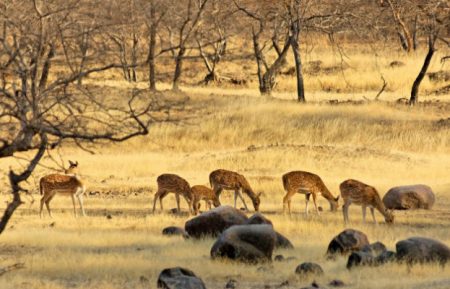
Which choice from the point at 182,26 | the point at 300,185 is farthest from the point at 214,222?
the point at 182,26

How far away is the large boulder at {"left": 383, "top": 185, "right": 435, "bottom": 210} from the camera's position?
28.0m

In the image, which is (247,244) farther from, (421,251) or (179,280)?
(179,280)

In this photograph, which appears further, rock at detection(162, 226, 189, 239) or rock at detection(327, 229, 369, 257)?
rock at detection(162, 226, 189, 239)

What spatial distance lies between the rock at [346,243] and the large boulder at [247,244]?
4.13 feet

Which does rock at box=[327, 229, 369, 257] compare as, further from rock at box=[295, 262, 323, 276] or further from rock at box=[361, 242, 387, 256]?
rock at box=[295, 262, 323, 276]

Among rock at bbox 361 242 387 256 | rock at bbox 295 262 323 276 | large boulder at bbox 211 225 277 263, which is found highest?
large boulder at bbox 211 225 277 263

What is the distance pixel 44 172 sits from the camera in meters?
37.2

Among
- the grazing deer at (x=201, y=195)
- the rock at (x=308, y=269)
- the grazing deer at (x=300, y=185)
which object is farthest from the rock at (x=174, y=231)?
the rock at (x=308, y=269)

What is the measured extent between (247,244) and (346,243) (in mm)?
1847

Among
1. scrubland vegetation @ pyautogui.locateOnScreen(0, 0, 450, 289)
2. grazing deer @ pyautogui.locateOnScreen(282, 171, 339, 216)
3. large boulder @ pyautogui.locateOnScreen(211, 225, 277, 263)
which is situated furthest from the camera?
grazing deer @ pyautogui.locateOnScreen(282, 171, 339, 216)

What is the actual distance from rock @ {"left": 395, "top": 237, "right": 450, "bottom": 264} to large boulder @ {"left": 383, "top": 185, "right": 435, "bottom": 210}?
994 cm

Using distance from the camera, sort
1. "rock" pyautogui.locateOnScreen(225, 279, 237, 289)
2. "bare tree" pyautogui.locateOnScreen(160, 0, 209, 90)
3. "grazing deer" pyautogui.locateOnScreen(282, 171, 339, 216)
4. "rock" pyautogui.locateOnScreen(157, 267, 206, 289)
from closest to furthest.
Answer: "bare tree" pyautogui.locateOnScreen(160, 0, 209, 90)
"rock" pyautogui.locateOnScreen(157, 267, 206, 289)
"rock" pyautogui.locateOnScreen(225, 279, 237, 289)
"grazing deer" pyautogui.locateOnScreen(282, 171, 339, 216)

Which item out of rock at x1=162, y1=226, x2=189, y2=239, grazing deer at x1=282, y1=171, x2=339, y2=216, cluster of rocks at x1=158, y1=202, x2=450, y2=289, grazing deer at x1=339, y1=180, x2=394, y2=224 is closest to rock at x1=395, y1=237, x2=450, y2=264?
cluster of rocks at x1=158, y1=202, x2=450, y2=289

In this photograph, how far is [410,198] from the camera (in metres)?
28.0
